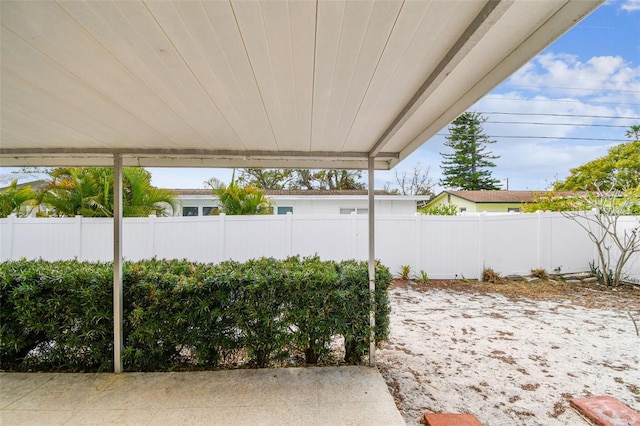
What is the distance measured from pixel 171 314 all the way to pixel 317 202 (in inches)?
326

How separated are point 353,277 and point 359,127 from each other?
1199mm

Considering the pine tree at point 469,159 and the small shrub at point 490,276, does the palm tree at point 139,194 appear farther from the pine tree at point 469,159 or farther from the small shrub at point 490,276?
the pine tree at point 469,159

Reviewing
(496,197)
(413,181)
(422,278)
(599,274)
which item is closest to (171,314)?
(422,278)

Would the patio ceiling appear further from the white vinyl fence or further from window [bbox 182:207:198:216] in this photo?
window [bbox 182:207:198:216]

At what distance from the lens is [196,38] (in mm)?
1088

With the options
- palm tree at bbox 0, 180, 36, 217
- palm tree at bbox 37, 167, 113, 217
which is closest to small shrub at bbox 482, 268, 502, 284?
palm tree at bbox 37, 167, 113, 217

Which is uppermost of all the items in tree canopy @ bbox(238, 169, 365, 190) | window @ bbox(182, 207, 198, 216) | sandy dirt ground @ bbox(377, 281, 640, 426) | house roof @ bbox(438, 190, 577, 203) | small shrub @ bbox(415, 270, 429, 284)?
tree canopy @ bbox(238, 169, 365, 190)

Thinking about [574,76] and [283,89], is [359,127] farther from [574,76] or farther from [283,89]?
[574,76]

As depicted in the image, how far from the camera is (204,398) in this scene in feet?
6.82

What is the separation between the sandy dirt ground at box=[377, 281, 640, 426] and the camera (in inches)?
85.4

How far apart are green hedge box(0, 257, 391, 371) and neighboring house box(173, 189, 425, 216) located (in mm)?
7822

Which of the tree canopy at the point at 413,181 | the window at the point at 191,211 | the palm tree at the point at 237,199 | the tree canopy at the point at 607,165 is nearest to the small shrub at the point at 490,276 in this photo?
the palm tree at the point at 237,199

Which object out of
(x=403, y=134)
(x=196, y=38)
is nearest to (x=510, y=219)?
(x=403, y=134)

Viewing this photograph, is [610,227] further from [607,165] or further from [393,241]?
[607,165]
